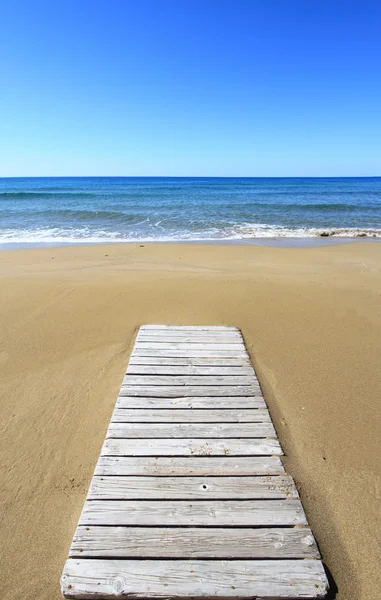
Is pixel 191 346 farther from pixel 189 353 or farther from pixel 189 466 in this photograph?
pixel 189 466

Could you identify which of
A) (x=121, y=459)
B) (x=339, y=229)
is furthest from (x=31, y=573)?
(x=339, y=229)

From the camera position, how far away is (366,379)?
3.85 meters

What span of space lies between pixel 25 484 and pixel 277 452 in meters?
2.21

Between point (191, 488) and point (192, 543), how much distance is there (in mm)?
379

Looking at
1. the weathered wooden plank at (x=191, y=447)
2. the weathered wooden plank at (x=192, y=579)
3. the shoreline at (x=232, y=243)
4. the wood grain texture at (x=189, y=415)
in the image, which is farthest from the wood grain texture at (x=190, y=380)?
the shoreline at (x=232, y=243)

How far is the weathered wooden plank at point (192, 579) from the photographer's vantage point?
180 centimetres

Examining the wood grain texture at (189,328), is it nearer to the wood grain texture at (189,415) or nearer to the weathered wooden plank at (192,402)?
the weathered wooden plank at (192,402)

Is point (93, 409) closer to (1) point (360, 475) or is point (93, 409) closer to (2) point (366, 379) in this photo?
(1) point (360, 475)

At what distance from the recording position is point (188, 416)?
10.1ft

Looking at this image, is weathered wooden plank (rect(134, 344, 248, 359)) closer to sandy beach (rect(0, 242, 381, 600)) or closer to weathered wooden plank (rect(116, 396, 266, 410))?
sandy beach (rect(0, 242, 381, 600))

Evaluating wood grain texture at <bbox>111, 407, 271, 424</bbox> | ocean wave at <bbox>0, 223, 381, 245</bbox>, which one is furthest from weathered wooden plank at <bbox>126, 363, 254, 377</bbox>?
ocean wave at <bbox>0, 223, 381, 245</bbox>

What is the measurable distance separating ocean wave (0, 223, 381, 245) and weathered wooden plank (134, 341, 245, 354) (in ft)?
28.4

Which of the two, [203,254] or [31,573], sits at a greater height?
[203,254]

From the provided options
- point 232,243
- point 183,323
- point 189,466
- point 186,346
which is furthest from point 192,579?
point 232,243
